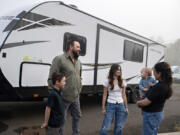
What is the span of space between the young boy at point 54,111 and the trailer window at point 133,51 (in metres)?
5.45

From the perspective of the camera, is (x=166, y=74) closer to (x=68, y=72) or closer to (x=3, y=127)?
(x=68, y=72)

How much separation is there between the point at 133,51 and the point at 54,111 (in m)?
6.21

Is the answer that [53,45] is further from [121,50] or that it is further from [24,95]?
[121,50]

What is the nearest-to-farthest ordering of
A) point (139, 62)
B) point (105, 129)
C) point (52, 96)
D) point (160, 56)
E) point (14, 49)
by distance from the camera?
1. point (52, 96)
2. point (105, 129)
3. point (14, 49)
4. point (139, 62)
5. point (160, 56)

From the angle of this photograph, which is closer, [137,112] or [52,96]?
[52,96]

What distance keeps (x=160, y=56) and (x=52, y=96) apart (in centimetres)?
900

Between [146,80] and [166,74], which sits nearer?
[166,74]

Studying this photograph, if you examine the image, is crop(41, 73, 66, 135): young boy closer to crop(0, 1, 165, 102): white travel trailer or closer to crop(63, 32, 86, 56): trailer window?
crop(0, 1, 165, 102): white travel trailer

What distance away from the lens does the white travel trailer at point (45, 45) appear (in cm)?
438

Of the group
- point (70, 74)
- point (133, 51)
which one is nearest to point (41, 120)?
point (70, 74)

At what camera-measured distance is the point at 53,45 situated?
5.12 m

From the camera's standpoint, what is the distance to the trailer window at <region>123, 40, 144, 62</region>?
7.84m

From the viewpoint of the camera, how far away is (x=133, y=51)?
8227mm

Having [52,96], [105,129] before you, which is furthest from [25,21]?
[105,129]
